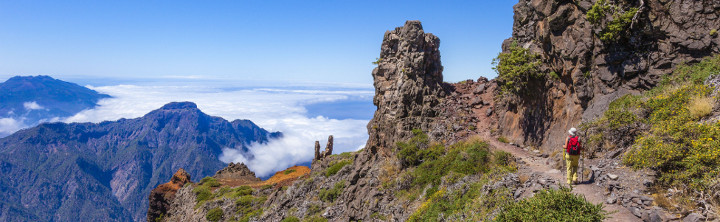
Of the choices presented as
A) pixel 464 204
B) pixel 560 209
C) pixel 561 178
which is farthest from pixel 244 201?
pixel 560 209

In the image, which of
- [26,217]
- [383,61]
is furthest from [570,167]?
[26,217]

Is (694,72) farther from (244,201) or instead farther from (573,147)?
(244,201)

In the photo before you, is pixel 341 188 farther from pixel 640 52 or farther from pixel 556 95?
pixel 640 52

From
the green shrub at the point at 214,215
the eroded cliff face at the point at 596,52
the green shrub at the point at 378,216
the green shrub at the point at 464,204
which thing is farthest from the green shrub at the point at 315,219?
the green shrub at the point at 214,215

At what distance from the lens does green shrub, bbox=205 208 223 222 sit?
115ft

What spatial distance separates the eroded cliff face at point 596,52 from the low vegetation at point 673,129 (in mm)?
903

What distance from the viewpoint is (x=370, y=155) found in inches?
1075

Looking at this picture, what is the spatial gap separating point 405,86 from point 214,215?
24.6 meters

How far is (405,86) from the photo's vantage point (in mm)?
26125

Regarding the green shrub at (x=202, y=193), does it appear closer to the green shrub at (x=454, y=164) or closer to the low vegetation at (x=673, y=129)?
the green shrub at (x=454, y=164)

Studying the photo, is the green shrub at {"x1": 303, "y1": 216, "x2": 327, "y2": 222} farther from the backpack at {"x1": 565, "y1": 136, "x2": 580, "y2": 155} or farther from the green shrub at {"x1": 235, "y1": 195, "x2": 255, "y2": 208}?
the backpack at {"x1": 565, "y1": 136, "x2": 580, "y2": 155}

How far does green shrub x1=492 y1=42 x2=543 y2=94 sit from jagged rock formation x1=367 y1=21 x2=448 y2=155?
6274mm

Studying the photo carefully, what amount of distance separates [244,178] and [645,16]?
53011 mm

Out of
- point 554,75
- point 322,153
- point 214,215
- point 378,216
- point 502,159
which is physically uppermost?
point 554,75
